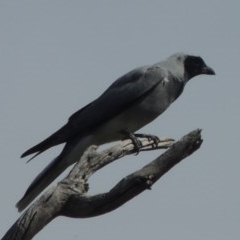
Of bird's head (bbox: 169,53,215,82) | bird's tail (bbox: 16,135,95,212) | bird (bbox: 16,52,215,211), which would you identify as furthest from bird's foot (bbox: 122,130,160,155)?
bird's head (bbox: 169,53,215,82)

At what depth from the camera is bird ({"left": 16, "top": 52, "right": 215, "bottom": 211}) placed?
33.1ft

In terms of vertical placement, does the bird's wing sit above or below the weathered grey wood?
above

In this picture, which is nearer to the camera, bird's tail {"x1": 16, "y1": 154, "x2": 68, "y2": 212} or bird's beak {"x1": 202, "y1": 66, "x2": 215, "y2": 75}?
bird's tail {"x1": 16, "y1": 154, "x2": 68, "y2": 212}

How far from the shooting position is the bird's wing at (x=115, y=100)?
10.2 meters

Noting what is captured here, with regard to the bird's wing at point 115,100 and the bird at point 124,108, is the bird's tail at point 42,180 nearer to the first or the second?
the bird at point 124,108

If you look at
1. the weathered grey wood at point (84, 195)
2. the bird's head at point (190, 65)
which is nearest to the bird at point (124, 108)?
the bird's head at point (190, 65)

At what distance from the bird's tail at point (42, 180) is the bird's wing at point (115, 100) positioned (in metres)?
0.57

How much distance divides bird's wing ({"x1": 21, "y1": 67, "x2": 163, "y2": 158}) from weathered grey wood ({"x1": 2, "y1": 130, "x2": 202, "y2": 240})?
2729 millimetres

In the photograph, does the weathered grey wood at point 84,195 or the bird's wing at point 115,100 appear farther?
the bird's wing at point 115,100

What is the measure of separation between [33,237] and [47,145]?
251cm

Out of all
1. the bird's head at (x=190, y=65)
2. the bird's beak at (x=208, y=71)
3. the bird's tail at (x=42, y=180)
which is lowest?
the bird's beak at (x=208, y=71)

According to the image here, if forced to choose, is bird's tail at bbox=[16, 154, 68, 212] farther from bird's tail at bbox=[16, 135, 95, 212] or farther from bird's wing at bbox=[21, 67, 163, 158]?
bird's wing at bbox=[21, 67, 163, 158]

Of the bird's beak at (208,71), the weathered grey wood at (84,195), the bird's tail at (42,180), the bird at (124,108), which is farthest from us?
the bird's beak at (208,71)

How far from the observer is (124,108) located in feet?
34.0
